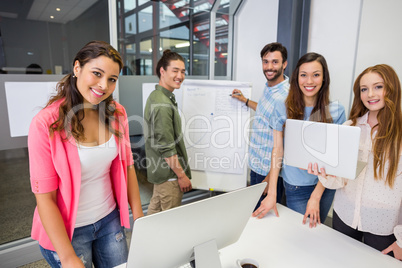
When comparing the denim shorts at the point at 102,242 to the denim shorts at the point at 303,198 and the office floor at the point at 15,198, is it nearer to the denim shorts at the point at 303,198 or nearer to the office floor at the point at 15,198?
the denim shorts at the point at 303,198

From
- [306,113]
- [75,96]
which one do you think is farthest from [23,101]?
[306,113]

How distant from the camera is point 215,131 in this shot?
2.77m

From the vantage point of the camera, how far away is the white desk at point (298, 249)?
1155 millimetres

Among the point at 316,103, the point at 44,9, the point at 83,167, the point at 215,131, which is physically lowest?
the point at 215,131

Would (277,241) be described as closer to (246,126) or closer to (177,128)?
(177,128)

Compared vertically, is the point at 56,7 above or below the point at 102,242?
above

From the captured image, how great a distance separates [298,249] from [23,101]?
7.32 feet

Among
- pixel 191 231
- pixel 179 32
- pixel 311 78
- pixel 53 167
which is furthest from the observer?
pixel 179 32

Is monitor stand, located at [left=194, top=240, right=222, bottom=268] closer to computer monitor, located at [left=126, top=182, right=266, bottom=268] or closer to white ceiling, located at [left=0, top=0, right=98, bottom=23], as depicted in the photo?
computer monitor, located at [left=126, top=182, right=266, bottom=268]

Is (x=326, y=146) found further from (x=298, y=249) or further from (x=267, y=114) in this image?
(x=267, y=114)

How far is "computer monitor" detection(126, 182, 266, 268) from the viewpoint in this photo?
771 millimetres

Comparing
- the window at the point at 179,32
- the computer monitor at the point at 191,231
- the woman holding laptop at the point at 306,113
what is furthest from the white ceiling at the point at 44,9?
the computer monitor at the point at 191,231

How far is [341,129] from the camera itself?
48.8 inches

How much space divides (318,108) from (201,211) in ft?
3.99
